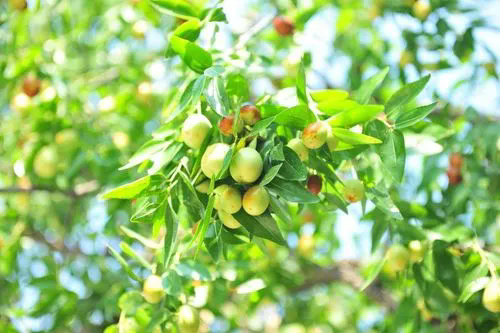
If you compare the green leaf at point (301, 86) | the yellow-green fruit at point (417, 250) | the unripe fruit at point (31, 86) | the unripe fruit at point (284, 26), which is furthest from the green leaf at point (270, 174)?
the unripe fruit at point (31, 86)

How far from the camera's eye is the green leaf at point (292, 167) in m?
1.53

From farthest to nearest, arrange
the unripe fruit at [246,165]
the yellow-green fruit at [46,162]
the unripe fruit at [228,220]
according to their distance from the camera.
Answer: the yellow-green fruit at [46,162]
the unripe fruit at [228,220]
the unripe fruit at [246,165]

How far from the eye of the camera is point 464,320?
2.30m

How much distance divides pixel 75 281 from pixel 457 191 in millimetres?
1773

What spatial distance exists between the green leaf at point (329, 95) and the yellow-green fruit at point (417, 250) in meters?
0.67

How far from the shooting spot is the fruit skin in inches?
73.9

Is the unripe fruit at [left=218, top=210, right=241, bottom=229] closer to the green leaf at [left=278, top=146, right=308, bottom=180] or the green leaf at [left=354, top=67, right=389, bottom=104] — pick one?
the green leaf at [left=278, top=146, right=308, bottom=180]

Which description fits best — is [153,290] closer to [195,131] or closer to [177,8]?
[195,131]

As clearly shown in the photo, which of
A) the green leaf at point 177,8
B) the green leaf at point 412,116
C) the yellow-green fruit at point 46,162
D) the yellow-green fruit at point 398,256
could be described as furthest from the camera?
the yellow-green fruit at point 46,162

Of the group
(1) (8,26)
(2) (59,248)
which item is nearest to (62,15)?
(1) (8,26)

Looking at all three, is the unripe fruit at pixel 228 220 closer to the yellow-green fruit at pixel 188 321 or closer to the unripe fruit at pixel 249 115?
the unripe fruit at pixel 249 115

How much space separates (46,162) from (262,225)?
1.66 meters

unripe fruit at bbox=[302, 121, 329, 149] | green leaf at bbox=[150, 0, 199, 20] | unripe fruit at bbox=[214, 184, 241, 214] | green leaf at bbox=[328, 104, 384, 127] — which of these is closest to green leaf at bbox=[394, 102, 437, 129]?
green leaf at bbox=[328, 104, 384, 127]

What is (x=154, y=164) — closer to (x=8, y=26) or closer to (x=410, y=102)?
(x=410, y=102)
